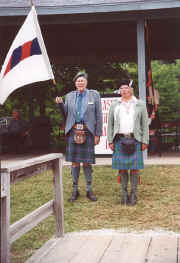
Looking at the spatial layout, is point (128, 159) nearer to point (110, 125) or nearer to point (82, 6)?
point (110, 125)

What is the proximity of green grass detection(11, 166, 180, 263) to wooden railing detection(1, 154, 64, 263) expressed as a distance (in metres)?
0.38

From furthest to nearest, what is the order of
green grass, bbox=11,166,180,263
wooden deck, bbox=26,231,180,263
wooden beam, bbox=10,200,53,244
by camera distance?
1. green grass, bbox=11,166,180,263
2. wooden deck, bbox=26,231,180,263
3. wooden beam, bbox=10,200,53,244

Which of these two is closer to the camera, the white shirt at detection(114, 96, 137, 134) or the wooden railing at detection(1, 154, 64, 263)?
the wooden railing at detection(1, 154, 64, 263)

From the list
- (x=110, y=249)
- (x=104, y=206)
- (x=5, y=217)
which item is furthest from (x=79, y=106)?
(x=5, y=217)

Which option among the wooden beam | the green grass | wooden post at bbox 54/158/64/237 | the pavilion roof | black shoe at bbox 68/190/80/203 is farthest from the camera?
the pavilion roof

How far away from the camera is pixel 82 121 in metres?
7.39

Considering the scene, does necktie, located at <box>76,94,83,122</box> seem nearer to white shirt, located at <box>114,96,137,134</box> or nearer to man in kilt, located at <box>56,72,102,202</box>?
man in kilt, located at <box>56,72,102,202</box>

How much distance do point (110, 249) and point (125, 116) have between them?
2710 millimetres

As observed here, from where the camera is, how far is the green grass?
5793 millimetres

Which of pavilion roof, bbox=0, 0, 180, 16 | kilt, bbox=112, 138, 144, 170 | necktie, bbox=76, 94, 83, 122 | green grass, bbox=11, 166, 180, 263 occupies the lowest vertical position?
green grass, bbox=11, 166, 180, 263

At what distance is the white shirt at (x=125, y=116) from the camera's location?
7.13 metres

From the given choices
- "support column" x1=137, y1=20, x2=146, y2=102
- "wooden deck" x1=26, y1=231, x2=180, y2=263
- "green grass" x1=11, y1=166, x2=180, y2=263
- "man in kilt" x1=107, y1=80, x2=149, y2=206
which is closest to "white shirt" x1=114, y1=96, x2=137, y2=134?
"man in kilt" x1=107, y1=80, x2=149, y2=206

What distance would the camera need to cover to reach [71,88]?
19.9 metres

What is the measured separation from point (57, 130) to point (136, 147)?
1525 cm
